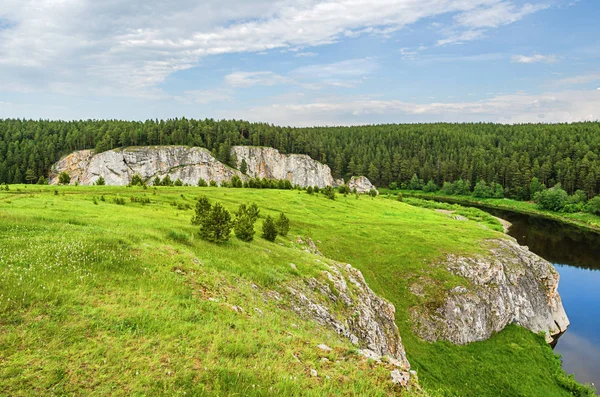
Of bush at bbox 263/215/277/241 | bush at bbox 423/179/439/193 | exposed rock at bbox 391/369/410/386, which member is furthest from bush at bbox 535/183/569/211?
exposed rock at bbox 391/369/410/386

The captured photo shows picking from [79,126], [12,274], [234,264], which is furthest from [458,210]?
[79,126]

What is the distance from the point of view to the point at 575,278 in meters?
52.5

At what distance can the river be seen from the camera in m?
32.3

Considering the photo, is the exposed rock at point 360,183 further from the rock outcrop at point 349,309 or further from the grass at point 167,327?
the rock outcrop at point 349,309

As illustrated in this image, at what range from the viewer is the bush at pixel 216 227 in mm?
22781

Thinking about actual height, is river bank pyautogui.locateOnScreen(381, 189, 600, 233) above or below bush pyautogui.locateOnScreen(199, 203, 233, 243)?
below

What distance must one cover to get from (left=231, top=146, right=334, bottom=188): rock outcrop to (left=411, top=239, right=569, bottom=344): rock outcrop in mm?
118788

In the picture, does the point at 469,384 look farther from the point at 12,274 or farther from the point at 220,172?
the point at 220,172

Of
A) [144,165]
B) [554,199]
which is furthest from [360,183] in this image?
[144,165]

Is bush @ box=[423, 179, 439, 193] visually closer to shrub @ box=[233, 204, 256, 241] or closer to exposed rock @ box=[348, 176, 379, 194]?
exposed rock @ box=[348, 176, 379, 194]

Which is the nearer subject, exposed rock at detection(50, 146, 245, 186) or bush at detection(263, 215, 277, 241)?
bush at detection(263, 215, 277, 241)

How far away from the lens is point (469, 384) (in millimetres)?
25031

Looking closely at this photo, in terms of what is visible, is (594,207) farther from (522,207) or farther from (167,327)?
(167,327)

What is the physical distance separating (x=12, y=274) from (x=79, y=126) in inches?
7101
